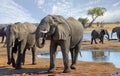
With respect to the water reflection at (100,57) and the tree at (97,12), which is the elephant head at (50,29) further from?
the tree at (97,12)

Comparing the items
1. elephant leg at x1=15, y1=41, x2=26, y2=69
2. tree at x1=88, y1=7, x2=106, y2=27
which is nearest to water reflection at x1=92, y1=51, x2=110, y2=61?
elephant leg at x1=15, y1=41, x2=26, y2=69

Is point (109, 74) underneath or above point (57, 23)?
underneath

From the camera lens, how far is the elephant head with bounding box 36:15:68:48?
14293mm

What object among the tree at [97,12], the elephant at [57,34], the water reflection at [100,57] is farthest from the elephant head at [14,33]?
the tree at [97,12]

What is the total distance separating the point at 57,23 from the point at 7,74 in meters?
3.04

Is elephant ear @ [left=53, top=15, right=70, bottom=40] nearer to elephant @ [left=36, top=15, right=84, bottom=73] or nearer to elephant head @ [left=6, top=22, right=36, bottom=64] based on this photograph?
elephant @ [left=36, top=15, right=84, bottom=73]

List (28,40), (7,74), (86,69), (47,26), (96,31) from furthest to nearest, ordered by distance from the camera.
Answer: (96,31)
(28,40)
(86,69)
(7,74)
(47,26)

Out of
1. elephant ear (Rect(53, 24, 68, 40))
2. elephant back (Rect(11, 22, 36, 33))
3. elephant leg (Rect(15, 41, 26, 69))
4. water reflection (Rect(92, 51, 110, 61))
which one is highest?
elephant back (Rect(11, 22, 36, 33))

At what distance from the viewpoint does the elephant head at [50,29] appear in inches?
563

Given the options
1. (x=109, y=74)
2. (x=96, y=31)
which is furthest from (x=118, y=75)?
(x=96, y=31)

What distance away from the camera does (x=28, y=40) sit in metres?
18.1

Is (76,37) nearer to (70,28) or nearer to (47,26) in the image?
(70,28)

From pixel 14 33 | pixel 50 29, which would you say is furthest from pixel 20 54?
pixel 50 29

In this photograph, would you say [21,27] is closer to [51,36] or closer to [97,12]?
[51,36]
